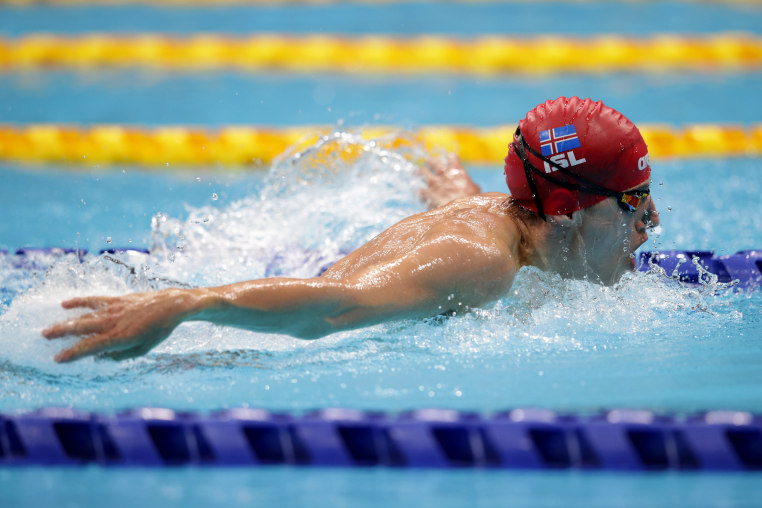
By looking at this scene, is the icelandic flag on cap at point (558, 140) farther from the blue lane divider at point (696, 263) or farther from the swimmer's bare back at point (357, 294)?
the blue lane divider at point (696, 263)

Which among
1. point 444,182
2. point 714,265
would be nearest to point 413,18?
point 444,182

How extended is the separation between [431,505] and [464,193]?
1768mm

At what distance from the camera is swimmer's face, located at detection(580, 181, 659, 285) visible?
2.49m

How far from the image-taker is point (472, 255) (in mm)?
2289

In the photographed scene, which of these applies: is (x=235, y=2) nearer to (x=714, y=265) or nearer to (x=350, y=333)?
(x=714, y=265)

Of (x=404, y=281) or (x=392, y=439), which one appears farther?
(x=404, y=281)

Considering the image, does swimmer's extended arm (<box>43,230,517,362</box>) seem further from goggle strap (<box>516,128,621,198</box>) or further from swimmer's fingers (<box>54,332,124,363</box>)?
goggle strap (<box>516,128,621,198</box>)

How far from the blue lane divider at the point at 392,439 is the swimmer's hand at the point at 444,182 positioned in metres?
1.46

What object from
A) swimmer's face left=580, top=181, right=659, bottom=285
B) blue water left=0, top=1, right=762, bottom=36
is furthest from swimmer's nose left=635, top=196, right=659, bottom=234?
blue water left=0, top=1, right=762, bottom=36

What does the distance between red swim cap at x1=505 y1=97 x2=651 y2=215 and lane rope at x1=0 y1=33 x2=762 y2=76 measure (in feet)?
14.4

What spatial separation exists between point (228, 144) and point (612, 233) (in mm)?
3109

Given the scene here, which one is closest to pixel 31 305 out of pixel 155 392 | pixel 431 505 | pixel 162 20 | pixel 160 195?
pixel 155 392

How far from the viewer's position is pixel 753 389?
7.53 feet

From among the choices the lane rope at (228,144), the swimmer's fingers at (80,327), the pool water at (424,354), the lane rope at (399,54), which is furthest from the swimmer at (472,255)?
the lane rope at (399,54)
